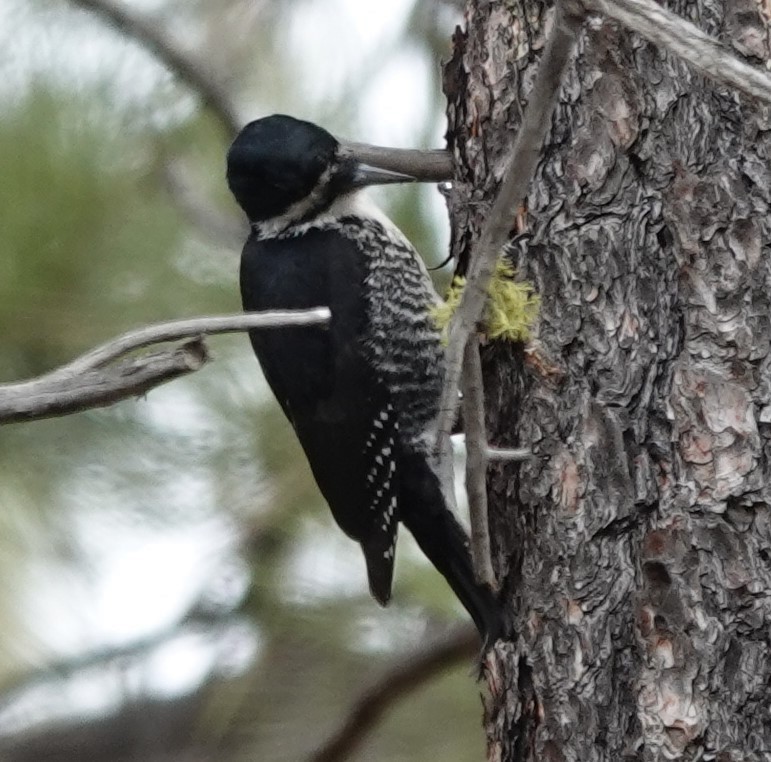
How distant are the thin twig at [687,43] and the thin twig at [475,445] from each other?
0.39 metres

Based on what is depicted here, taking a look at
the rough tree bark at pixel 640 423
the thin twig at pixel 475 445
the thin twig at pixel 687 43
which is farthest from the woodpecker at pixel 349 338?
the thin twig at pixel 687 43

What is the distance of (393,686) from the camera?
2.29 metres

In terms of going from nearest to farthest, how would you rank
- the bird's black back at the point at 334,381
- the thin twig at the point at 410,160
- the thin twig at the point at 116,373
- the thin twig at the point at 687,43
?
the thin twig at the point at 687,43 → the thin twig at the point at 116,373 → the thin twig at the point at 410,160 → the bird's black back at the point at 334,381

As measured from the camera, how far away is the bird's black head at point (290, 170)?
254cm

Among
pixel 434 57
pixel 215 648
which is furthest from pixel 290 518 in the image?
pixel 434 57

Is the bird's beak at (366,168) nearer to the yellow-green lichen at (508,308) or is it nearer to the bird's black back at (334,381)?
the bird's black back at (334,381)

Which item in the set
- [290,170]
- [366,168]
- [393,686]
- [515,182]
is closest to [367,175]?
[366,168]

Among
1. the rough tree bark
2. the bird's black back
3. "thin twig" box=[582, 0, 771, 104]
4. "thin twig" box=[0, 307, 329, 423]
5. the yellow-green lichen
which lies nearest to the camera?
"thin twig" box=[582, 0, 771, 104]

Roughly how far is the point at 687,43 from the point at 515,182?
189 mm

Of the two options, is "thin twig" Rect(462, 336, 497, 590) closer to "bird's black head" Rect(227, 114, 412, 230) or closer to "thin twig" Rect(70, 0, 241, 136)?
"bird's black head" Rect(227, 114, 412, 230)

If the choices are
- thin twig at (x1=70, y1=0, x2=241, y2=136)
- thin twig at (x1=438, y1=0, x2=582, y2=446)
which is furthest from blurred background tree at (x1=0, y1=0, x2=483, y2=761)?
thin twig at (x1=438, y1=0, x2=582, y2=446)

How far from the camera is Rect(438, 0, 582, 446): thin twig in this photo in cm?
113

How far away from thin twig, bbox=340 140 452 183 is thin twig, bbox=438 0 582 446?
0.85 meters

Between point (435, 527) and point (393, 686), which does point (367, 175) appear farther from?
point (393, 686)
